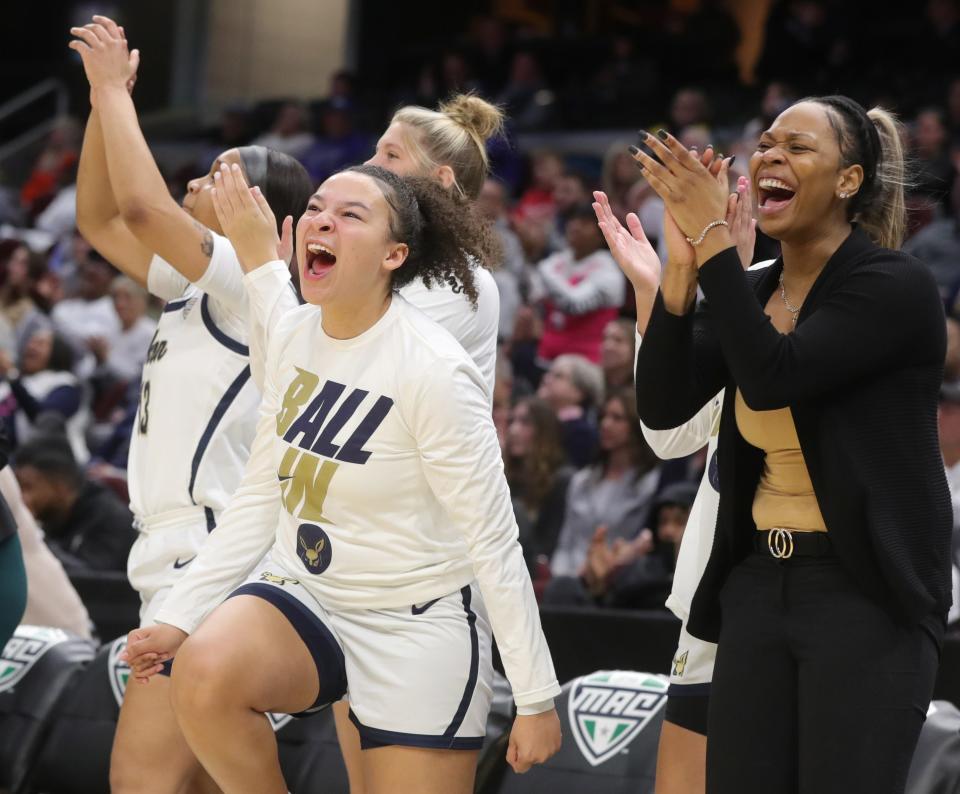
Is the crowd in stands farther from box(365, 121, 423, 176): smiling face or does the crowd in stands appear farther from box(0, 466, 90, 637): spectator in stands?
box(0, 466, 90, 637): spectator in stands

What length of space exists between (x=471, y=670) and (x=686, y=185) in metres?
0.99

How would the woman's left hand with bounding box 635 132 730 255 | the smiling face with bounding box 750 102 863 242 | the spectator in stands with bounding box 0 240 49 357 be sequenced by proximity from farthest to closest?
1. the spectator in stands with bounding box 0 240 49 357
2. the smiling face with bounding box 750 102 863 242
3. the woman's left hand with bounding box 635 132 730 255

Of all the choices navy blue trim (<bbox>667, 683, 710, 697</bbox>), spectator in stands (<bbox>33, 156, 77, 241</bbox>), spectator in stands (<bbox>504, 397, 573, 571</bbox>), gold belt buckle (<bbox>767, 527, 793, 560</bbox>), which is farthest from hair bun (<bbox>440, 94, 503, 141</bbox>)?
spectator in stands (<bbox>33, 156, 77, 241</bbox>)

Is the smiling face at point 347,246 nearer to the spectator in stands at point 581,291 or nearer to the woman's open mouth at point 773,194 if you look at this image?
the woman's open mouth at point 773,194

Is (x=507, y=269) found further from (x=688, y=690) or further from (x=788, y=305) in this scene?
(x=788, y=305)

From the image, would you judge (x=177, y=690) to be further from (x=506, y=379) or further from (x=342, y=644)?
(x=506, y=379)

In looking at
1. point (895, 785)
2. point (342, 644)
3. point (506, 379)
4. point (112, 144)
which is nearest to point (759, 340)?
point (895, 785)

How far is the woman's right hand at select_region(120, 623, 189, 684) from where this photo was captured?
9.04ft

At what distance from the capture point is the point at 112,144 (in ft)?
10.7

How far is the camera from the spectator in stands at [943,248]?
718 centimetres

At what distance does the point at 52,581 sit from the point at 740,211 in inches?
107

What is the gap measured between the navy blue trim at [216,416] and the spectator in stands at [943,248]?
15.2ft

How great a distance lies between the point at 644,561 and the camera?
4.94 meters

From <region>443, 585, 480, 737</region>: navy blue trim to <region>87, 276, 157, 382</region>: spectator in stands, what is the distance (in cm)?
630
